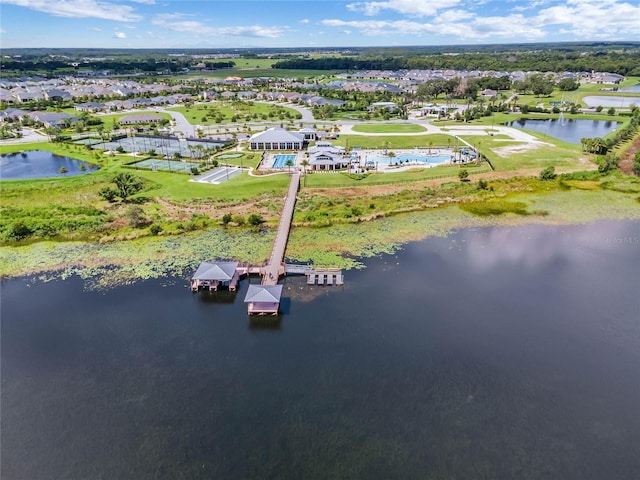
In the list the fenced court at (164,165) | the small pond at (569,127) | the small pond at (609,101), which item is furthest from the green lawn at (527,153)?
the small pond at (609,101)

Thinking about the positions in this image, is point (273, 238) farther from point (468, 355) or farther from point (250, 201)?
point (468, 355)

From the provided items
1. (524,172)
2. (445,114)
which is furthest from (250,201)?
(445,114)

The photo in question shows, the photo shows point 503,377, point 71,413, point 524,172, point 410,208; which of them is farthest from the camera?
point 524,172

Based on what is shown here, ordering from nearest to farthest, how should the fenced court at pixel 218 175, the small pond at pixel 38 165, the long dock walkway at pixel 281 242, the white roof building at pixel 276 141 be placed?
the long dock walkway at pixel 281 242, the fenced court at pixel 218 175, the small pond at pixel 38 165, the white roof building at pixel 276 141

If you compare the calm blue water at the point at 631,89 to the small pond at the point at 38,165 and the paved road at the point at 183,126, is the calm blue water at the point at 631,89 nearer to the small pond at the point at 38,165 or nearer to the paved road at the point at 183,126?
the paved road at the point at 183,126

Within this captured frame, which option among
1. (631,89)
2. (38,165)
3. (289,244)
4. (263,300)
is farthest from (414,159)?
(631,89)

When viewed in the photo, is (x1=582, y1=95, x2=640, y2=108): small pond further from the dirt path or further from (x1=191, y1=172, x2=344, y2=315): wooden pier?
(x1=191, y1=172, x2=344, y2=315): wooden pier
